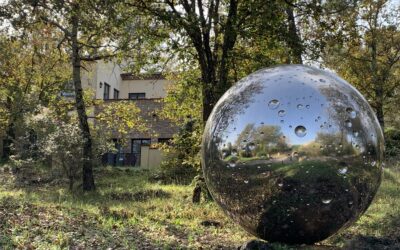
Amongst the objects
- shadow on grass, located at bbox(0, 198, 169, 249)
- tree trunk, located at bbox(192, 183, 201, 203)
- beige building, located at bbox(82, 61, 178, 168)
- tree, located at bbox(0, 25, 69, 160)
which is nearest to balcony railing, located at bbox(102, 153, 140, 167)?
beige building, located at bbox(82, 61, 178, 168)

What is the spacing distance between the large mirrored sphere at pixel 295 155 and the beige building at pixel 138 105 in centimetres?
1849

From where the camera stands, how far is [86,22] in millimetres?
14516

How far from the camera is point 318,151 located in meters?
5.83

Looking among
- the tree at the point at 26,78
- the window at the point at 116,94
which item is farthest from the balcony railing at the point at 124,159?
the window at the point at 116,94

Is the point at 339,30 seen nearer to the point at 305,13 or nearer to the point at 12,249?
the point at 305,13

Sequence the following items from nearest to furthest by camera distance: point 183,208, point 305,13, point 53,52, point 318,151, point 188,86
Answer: point 318,151, point 183,208, point 305,13, point 188,86, point 53,52

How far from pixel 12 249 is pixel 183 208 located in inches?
245

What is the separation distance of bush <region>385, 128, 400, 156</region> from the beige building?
12.9m

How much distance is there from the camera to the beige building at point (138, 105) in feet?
102

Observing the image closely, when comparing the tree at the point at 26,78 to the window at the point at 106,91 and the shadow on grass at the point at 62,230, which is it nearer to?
the window at the point at 106,91

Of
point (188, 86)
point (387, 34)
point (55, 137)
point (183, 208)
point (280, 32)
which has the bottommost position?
point (183, 208)

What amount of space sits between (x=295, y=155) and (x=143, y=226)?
463 centimetres

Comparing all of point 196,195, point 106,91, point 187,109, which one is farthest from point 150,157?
point 196,195

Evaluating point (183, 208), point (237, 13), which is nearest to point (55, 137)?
point (183, 208)
